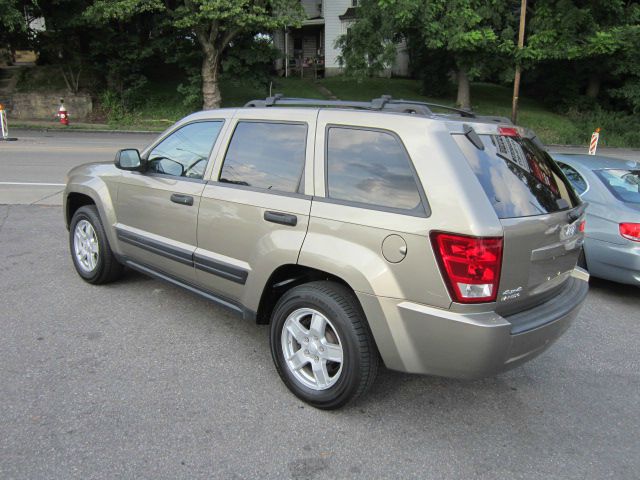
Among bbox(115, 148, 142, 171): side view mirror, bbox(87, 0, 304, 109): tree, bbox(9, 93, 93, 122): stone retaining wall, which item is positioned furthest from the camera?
bbox(9, 93, 93, 122): stone retaining wall

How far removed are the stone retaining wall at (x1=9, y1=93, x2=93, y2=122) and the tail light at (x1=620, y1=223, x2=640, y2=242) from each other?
2506 centimetres

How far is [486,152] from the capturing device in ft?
9.34

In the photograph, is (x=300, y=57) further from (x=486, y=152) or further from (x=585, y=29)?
(x=486, y=152)

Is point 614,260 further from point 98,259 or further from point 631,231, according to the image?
point 98,259

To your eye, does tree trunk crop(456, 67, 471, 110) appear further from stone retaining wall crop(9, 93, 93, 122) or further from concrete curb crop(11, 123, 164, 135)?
stone retaining wall crop(9, 93, 93, 122)

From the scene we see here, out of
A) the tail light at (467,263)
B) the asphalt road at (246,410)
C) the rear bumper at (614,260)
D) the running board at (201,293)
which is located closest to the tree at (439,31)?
the rear bumper at (614,260)

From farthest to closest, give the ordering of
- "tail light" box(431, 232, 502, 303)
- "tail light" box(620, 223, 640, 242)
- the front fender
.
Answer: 1. "tail light" box(620, 223, 640, 242)
2. the front fender
3. "tail light" box(431, 232, 502, 303)

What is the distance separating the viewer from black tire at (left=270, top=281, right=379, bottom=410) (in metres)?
2.87

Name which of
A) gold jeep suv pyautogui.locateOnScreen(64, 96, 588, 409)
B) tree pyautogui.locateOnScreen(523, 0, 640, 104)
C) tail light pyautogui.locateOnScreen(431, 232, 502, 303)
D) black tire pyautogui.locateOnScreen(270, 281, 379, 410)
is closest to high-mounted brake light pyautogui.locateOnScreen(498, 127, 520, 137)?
gold jeep suv pyautogui.locateOnScreen(64, 96, 588, 409)

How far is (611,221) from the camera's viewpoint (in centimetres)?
517

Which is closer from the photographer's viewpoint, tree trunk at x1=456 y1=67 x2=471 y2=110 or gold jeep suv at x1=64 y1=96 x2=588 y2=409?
gold jeep suv at x1=64 y1=96 x2=588 y2=409

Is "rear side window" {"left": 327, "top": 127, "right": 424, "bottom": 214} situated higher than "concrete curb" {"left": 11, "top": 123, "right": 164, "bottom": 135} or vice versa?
"rear side window" {"left": 327, "top": 127, "right": 424, "bottom": 214}

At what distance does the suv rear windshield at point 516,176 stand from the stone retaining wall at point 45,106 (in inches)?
1008

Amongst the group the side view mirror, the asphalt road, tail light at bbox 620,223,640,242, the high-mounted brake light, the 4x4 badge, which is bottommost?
the asphalt road
